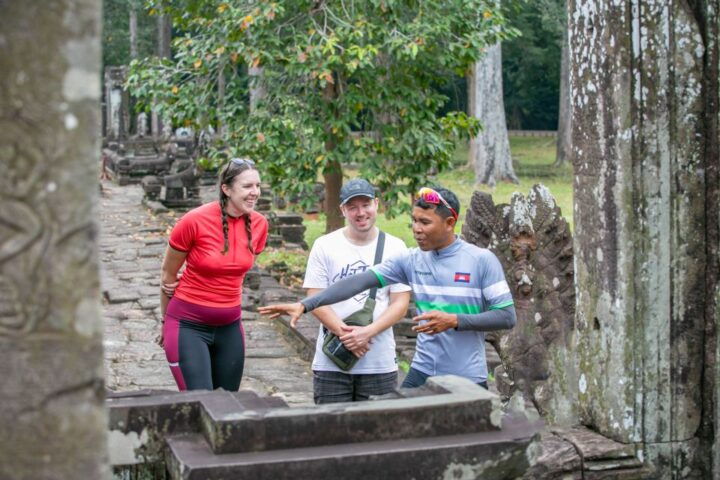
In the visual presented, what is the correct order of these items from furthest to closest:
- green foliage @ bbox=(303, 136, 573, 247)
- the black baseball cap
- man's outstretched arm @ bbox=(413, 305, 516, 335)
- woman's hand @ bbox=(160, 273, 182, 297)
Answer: green foliage @ bbox=(303, 136, 573, 247) < woman's hand @ bbox=(160, 273, 182, 297) < the black baseball cap < man's outstretched arm @ bbox=(413, 305, 516, 335)

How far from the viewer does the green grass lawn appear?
1667 centimetres

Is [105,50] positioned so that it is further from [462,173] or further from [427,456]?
[427,456]

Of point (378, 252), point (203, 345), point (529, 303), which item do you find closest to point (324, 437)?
point (378, 252)

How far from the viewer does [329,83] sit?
41.0ft

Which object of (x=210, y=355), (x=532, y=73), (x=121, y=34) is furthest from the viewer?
(x=532, y=73)

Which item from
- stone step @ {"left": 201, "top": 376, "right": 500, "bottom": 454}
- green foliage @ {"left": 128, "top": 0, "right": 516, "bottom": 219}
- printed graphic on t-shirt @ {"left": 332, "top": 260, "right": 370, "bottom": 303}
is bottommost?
stone step @ {"left": 201, "top": 376, "right": 500, "bottom": 454}

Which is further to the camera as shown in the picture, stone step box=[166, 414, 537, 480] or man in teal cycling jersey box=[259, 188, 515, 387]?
man in teal cycling jersey box=[259, 188, 515, 387]

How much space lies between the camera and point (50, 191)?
2.12 metres

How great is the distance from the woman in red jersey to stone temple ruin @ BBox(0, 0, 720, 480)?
4.60 ft

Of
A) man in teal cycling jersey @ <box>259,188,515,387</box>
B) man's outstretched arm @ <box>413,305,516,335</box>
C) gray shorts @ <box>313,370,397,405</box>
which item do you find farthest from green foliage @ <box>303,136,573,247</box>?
man's outstretched arm @ <box>413,305,516,335</box>

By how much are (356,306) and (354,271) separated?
171 mm

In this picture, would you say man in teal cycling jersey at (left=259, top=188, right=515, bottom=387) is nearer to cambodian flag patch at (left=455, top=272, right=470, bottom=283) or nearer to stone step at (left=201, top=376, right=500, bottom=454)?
cambodian flag patch at (left=455, top=272, right=470, bottom=283)

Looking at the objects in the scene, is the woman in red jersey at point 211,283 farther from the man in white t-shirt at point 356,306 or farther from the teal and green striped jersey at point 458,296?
the teal and green striped jersey at point 458,296

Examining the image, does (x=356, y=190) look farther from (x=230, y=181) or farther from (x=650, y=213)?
(x=650, y=213)
